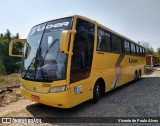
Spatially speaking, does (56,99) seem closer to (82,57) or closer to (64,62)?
(64,62)

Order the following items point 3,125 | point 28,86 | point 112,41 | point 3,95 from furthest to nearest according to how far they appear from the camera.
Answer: point 112,41 < point 3,95 < point 28,86 < point 3,125

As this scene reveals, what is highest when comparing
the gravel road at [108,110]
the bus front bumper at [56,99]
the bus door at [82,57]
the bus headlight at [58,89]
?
the bus door at [82,57]

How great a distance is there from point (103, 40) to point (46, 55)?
10.7 feet

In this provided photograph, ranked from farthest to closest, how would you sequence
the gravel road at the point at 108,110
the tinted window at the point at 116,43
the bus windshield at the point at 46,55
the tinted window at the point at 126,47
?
the tinted window at the point at 126,47 → the tinted window at the point at 116,43 → the gravel road at the point at 108,110 → the bus windshield at the point at 46,55

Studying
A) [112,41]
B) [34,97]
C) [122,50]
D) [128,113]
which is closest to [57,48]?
[34,97]

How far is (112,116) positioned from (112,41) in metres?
4.58

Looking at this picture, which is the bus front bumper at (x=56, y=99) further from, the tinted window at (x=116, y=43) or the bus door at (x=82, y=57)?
the tinted window at (x=116, y=43)

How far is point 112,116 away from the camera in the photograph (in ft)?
20.1

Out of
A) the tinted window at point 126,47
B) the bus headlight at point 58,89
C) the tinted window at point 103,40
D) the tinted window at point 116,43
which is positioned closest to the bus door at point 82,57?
the bus headlight at point 58,89

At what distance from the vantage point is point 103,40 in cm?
845

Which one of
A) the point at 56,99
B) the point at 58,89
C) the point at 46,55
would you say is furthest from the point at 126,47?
the point at 56,99

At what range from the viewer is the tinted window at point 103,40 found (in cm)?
806

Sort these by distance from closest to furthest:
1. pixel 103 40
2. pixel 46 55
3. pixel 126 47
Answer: pixel 46 55 < pixel 103 40 < pixel 126 47

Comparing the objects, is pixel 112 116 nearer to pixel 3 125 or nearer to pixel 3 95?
pixel 3 125
